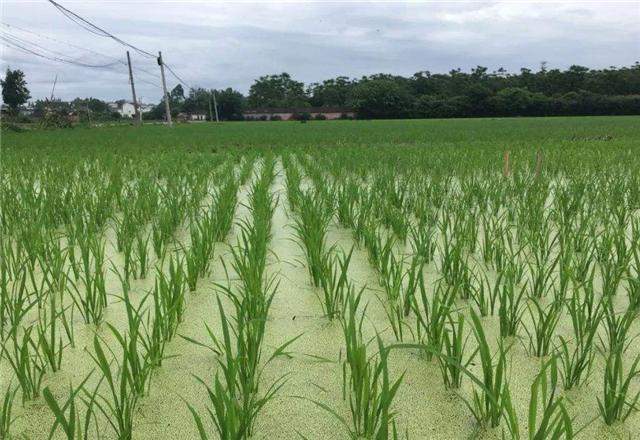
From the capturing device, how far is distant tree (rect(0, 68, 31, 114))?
30.2 m

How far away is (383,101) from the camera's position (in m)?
45.7

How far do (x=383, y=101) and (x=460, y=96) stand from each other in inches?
291

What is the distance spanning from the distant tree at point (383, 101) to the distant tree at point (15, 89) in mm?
28232

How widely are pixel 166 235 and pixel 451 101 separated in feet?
140

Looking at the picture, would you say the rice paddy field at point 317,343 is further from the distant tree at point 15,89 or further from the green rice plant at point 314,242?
the distant tree at point 15,89

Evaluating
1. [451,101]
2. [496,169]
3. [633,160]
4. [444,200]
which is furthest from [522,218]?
[451,101]

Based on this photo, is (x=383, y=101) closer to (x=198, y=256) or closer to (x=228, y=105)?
(x=228, y=105)

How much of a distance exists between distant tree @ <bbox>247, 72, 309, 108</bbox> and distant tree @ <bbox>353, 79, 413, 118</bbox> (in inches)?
692

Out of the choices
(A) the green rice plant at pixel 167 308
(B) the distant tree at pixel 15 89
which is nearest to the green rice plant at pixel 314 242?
(A) the green rice plant at pixel 167 308

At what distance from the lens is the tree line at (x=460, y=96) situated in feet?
122

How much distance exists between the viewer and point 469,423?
1030mm

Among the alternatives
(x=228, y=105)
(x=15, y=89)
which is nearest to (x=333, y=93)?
(x=228, y=105)

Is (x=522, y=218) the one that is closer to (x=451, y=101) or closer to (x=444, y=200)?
(x=444, y=200)

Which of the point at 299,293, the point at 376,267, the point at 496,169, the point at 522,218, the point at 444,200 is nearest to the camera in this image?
the point at 299,293
